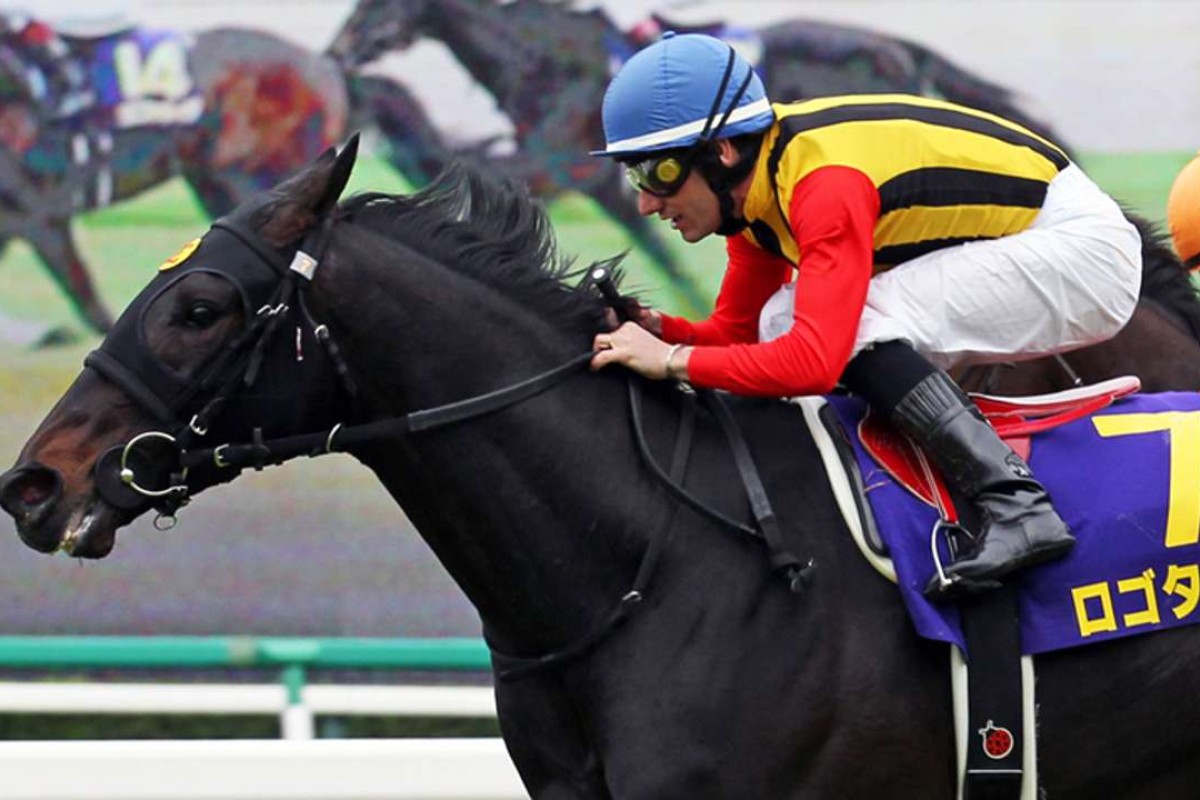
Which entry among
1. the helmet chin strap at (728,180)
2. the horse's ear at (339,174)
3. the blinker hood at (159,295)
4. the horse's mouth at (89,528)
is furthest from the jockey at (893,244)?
the horse's mouth at (89,528)

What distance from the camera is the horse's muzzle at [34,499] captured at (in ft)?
10.2

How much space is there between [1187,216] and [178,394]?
7.76ft

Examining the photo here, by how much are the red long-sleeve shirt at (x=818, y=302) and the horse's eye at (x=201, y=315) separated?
765 mm

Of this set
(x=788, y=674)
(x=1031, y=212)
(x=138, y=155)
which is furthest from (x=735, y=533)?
(x=138, y=155)

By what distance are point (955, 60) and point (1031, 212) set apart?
2463 mm

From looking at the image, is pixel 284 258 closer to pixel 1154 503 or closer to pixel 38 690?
pixel 1154 503

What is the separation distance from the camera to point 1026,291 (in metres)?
3.37

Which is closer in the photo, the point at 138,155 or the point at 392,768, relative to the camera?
the point at 392,768

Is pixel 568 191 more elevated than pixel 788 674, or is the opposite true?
pixel 568 191

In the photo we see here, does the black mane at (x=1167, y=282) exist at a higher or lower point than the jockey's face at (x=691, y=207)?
higher

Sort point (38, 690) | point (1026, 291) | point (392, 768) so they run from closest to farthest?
point (1026, 291)
point (392, 768)
point (38, 690)

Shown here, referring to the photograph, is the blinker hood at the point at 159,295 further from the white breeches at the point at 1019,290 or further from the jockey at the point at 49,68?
the jockey at the point at 49,68

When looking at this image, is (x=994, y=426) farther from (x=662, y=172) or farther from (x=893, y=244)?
(x=662, y=172)

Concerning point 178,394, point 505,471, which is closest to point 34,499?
point 178,394
